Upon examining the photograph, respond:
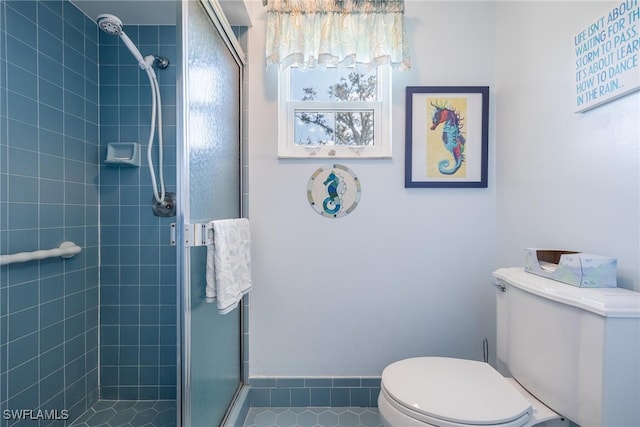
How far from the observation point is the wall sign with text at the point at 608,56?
2.73ft

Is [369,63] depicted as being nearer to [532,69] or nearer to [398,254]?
[532,69]

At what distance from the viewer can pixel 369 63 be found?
143 cm

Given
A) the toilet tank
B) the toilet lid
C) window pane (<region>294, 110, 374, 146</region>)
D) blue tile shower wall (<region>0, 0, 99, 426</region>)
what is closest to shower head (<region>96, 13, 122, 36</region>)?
blue tile shower wall (<region>0, 0, 99, 426</region>)

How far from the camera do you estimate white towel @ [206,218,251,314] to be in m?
1.03

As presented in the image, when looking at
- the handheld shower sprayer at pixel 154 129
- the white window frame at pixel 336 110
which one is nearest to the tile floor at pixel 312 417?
the handheld shower sprayer at pixel 154 129

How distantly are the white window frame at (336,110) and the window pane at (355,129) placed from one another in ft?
0.08

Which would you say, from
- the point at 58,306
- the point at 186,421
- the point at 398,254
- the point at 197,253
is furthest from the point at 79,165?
the point at 398,254

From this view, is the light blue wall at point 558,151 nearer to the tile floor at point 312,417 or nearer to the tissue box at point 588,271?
the tissue box at point 588,271

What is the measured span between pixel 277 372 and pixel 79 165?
55.7 inches

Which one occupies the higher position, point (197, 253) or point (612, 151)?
point (612, 151)

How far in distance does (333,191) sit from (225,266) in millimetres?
685

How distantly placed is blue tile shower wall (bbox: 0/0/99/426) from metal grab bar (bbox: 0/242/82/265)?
38 mm

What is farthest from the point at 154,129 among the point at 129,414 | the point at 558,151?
the point at 558,151

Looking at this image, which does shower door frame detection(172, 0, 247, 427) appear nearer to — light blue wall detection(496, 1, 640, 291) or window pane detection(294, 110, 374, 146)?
window pane detection(294, 110, 374, 146)
